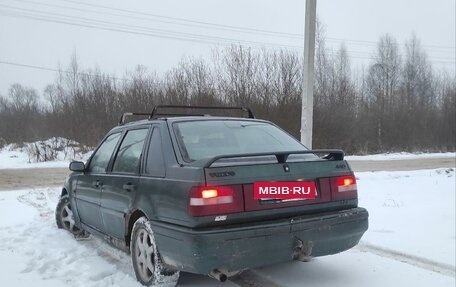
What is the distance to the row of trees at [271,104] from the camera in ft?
90.4

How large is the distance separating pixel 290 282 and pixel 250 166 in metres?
1.27

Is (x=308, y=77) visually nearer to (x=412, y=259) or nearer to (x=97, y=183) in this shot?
(x=412, y=259)

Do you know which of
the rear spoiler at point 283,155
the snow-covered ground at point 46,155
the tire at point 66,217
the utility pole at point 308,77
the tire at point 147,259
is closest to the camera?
the rear spoiler at point 283,155

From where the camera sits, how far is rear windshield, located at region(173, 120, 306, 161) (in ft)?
13.4

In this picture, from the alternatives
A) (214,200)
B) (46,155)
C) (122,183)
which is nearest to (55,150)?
(46,155)

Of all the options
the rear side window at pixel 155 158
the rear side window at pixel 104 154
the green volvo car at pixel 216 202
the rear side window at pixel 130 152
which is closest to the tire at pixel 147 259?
the green volvo car at pixel 216 202

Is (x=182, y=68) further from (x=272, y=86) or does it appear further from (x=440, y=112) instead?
(x=440, y=112)

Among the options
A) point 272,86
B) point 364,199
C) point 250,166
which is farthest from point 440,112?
point 250,166

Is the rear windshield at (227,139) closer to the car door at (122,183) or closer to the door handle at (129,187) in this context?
the car door at (122,183)

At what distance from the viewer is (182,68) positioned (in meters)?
28.6

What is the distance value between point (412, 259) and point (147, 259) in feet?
9.70

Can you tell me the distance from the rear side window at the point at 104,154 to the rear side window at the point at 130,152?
0.28m

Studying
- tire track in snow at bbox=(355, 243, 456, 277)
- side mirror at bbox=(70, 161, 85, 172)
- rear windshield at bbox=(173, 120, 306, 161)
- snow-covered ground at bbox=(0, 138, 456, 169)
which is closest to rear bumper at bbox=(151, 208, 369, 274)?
rear windshield at bbox=(173, 120, 306, 161)

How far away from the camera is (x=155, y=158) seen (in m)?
4.14
